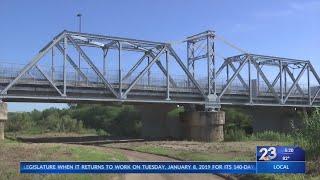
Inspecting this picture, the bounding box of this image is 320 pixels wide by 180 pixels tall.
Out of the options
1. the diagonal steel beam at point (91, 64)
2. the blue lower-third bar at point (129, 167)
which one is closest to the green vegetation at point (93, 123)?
the diagonal steel beam at point (91, 64)

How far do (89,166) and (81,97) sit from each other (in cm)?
4493

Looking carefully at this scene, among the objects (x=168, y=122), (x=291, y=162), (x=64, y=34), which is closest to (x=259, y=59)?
(x=168, y=122)

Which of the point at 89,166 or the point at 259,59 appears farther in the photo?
the point at 259,59

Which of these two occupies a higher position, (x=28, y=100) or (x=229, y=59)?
(x=229, y=59)

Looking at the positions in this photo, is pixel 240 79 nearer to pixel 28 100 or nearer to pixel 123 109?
pixel 123 109

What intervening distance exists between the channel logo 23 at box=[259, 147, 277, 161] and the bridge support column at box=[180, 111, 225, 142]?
51455 millimetres

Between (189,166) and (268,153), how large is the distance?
3289 millimetres

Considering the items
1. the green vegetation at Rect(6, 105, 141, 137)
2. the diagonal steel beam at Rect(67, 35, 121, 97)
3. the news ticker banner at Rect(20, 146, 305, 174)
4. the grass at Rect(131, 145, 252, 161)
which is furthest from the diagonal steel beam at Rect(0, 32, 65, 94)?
the news ticker banner at Rect(20, 146, 305, 174)

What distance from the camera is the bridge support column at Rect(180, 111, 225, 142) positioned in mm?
74312

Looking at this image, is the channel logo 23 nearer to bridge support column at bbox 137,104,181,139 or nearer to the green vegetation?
bridge support column at bbox 137,104,181,139

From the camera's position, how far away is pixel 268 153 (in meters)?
21.8

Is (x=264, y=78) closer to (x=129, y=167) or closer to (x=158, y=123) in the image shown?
(x=158, y=123)

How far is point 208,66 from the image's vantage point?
82.1 m

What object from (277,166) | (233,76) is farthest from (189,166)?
(233,76)
